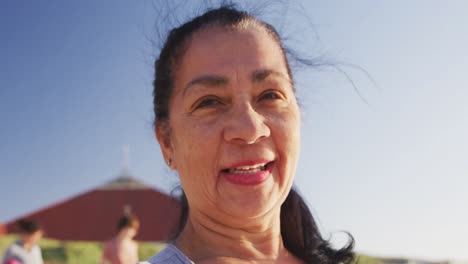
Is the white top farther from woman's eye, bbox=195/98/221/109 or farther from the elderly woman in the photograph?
woman's eye, bbox=195/98/221/109

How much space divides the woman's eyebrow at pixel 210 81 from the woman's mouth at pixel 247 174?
0.72 feet

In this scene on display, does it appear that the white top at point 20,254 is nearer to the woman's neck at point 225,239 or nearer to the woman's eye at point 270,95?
the woman's neck at point 225,239

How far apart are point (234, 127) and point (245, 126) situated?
0.09ft

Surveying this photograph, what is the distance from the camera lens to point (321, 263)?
1.74m

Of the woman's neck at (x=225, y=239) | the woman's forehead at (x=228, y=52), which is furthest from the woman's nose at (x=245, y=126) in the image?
the woman's neck at (x=225, y=239)

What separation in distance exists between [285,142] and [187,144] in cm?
26

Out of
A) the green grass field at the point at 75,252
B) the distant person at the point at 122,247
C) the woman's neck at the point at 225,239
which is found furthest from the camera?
the green grass field at the point at 75,252

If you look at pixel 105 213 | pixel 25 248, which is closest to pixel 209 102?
pixel 25 248

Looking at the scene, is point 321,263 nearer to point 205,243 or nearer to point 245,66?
point 205,243

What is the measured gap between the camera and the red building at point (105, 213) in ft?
51.6

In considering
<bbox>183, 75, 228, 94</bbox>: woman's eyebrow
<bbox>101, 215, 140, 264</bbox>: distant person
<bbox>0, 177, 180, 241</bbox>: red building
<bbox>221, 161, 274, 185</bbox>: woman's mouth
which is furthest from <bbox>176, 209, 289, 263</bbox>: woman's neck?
<bbox>0, 177, 180, 241</bbox>: red building

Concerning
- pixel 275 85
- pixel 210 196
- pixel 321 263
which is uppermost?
pixel 275 85

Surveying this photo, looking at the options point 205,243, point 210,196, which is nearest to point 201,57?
point 210,196

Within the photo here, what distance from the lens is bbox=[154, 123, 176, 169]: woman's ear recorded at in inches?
61.5
